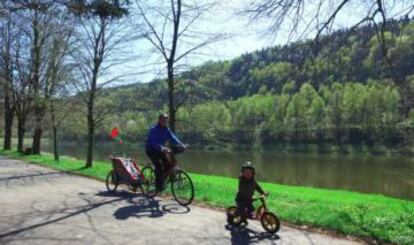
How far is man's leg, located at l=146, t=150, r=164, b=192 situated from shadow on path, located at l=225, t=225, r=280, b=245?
10.9ft

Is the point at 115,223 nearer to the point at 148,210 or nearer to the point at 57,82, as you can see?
the point at 148,210

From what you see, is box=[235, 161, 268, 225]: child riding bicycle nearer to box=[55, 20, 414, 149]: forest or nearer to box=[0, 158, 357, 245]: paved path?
box=[0, 158, 357, 245]: paved path

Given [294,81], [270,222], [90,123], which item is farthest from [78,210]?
[90,123]

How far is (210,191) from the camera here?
1351 cm

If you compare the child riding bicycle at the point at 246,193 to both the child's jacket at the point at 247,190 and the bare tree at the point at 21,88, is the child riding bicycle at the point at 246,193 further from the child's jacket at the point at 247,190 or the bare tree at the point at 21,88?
the bare tree at the point at 21,88

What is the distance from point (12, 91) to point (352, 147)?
81.4 metres

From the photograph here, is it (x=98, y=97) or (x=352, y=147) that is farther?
(x=352, y=147)

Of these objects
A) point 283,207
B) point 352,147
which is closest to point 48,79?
point 283,207

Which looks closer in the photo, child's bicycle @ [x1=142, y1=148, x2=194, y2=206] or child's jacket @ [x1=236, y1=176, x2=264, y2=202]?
child's jacket @ [x1=236, y1=176, x2=264, y2=202]

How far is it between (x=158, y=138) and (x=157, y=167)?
695 mm

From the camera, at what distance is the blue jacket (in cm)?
1117

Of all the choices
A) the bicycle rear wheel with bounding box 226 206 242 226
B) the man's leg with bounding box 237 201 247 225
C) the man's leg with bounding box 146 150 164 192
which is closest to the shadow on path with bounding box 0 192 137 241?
the man's leg with bounding box 146 150 164 192

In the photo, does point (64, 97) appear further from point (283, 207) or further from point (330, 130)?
point (330, 130)

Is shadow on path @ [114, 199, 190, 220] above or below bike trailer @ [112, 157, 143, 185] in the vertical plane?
below
